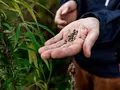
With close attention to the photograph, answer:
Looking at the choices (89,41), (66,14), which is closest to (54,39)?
(89,41)

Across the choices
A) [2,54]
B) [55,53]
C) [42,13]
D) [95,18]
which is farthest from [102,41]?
[42,13]

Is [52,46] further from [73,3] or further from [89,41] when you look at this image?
[73,3]

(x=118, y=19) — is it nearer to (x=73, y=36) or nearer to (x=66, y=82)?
(x=73, y=36)

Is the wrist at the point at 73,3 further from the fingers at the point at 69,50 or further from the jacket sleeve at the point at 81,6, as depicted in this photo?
the fingers at the point at 69,50

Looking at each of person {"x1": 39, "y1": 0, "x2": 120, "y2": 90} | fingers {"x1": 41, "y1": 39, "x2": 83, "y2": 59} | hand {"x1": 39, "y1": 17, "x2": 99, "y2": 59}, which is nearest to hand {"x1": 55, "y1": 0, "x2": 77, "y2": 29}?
person {"x1": 39, "y1": 0, "x2": 120, "y2": 90}

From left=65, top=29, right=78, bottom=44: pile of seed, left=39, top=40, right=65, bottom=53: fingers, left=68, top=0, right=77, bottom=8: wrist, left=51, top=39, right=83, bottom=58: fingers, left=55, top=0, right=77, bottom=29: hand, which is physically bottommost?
left=51, top=39, right=83, bottom=58: fingers

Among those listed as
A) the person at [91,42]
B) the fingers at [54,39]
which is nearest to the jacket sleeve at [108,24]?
the person at [91,42]

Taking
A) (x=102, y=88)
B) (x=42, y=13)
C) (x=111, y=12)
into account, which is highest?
(x=42, y=13)

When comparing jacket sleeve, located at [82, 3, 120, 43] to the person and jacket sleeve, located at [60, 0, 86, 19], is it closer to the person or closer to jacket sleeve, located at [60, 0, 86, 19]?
the person

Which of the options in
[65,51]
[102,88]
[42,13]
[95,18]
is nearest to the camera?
[65,51]
